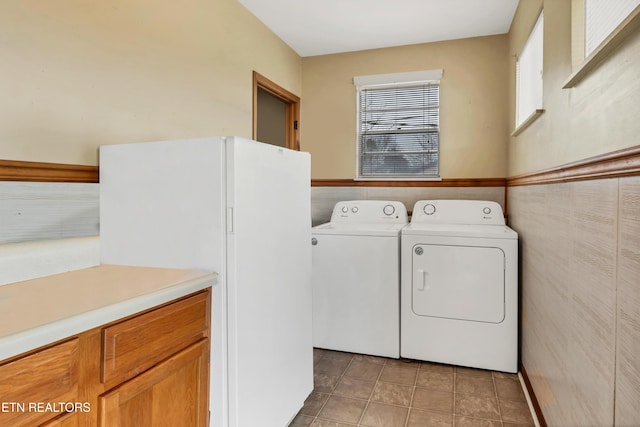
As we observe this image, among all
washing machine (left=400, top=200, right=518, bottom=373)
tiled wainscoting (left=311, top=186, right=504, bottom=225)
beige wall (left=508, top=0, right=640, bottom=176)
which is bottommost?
washing machine (left=400, top=200, right=518, bottom=373)

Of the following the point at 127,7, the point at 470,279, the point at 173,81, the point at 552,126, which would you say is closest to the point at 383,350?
the point at 470,279

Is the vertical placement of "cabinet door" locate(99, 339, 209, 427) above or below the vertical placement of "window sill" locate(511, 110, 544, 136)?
below

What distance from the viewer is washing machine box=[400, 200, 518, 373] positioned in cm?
249

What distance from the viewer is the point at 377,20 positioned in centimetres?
301

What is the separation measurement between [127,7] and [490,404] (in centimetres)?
265

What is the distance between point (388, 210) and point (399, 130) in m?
0.78

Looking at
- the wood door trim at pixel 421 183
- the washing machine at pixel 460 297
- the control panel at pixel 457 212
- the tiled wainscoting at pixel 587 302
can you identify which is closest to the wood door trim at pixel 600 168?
the tiled wainscoting at pixel 587 302

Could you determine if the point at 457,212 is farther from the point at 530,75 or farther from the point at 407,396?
the point at 407,396

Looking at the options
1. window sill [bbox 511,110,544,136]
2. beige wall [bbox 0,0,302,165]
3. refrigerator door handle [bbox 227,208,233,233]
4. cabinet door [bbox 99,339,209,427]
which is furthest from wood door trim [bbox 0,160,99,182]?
window sill [bbox 511,110,544,136]

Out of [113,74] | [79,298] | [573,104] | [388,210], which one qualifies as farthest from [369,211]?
[79,298]

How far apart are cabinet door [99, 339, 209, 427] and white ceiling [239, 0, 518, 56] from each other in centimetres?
240

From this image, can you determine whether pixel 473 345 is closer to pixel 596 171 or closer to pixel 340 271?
pixel 340 271

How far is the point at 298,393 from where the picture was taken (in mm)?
1937

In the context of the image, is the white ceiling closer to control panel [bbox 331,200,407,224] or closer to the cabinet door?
control panel [bbox 331,200,407,224]
